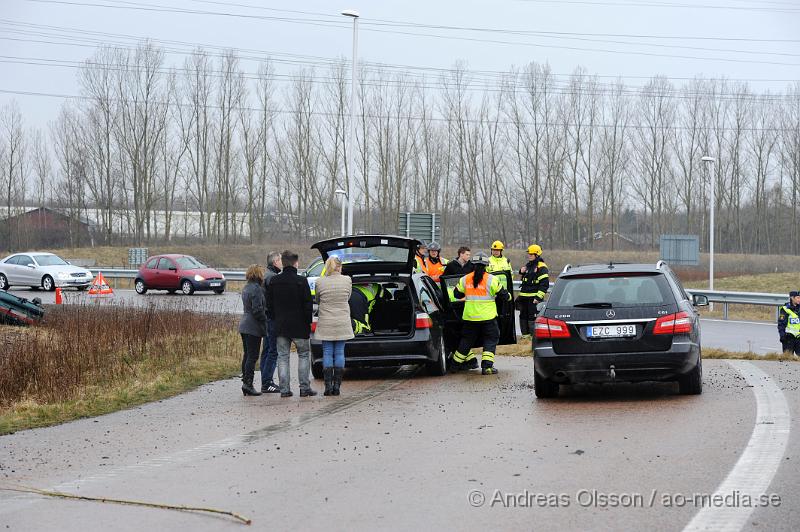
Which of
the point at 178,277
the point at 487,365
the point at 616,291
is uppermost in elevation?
the point at 616,291

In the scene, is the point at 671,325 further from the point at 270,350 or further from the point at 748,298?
the point at 748,298

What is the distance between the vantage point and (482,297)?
47.2ft

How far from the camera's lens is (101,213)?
263ft

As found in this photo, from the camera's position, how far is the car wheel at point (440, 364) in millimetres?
14516

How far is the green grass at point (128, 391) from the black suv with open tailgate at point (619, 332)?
515 centimetres

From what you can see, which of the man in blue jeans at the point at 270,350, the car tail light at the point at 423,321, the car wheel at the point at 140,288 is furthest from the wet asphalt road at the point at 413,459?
A: the car wheel at the point at 140,288

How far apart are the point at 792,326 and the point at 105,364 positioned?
11650 mm

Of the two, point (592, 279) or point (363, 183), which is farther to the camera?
point (363, 183)

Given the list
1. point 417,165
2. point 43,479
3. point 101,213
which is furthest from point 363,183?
point 43,479

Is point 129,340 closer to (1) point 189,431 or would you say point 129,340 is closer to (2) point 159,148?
(1) point 189,431

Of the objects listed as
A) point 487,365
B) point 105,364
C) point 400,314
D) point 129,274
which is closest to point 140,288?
point 129,274

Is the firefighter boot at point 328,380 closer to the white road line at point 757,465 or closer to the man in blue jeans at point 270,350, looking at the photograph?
the man in blue jeans at point 270,350

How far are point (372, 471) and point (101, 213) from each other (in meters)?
76.1

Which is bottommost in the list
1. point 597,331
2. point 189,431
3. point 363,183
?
point 189,431
